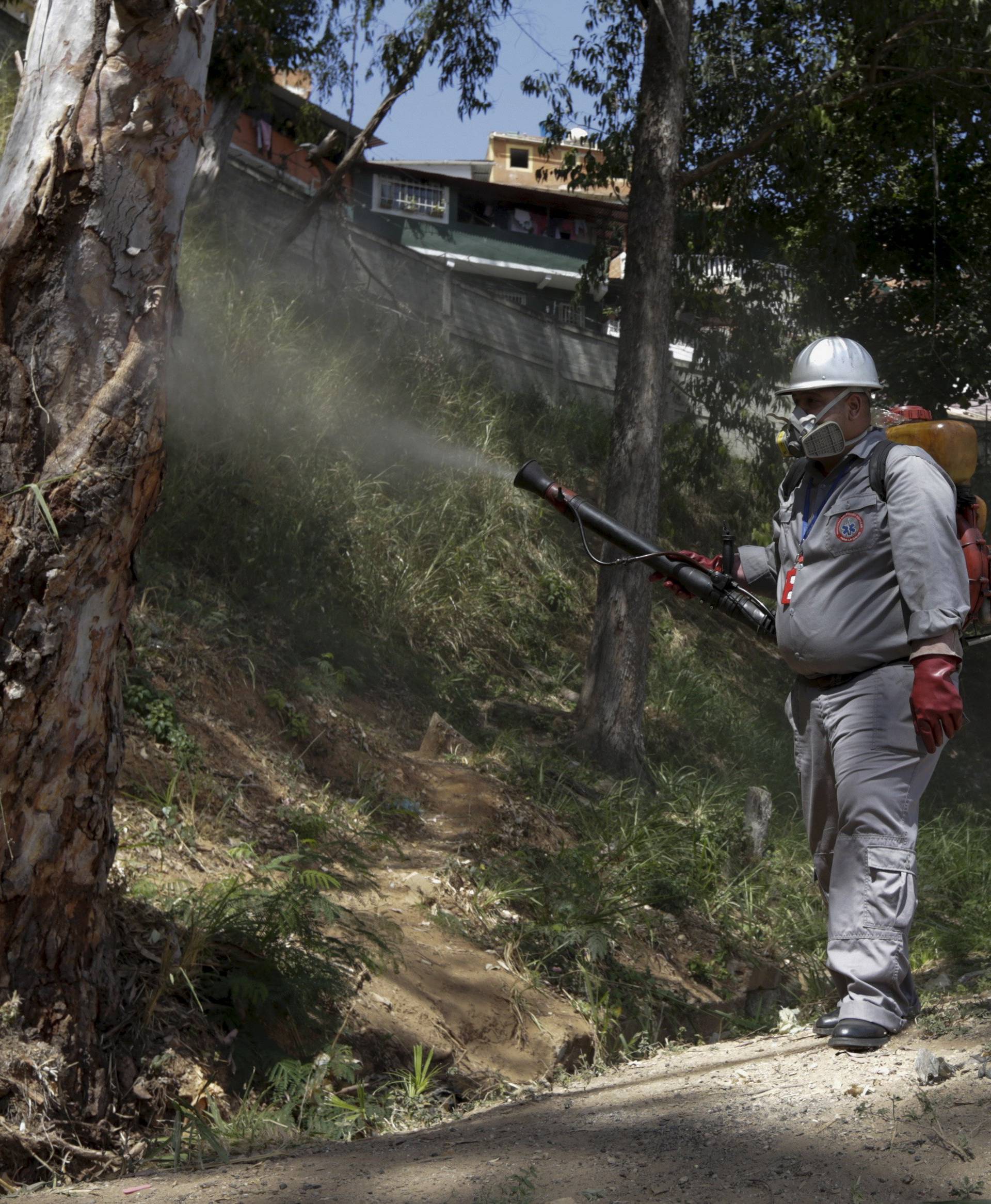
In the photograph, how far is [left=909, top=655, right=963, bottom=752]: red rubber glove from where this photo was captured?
321cm

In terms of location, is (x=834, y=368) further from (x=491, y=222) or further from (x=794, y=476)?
(x=491, y=222)

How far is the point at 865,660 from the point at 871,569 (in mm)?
279

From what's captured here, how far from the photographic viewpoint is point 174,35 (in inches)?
122

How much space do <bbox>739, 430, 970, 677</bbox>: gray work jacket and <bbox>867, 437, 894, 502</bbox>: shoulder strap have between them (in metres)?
0.02

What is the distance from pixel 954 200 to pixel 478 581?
796 cm

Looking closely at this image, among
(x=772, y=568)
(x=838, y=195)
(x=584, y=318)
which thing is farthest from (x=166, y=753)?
(x=584, y=318)

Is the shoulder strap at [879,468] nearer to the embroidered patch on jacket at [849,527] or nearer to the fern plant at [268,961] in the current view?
the embroidered patch on jacket at [849,527]

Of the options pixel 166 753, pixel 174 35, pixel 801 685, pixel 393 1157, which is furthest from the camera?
pixel 166 753

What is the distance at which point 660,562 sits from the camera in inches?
182

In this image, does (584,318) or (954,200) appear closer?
(954,200)

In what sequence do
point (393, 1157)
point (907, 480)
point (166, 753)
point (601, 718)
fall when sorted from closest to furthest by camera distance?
1. point (393, 1157)
2. point (907, 480)
3. point (166, 753)
4. point (601, 718)

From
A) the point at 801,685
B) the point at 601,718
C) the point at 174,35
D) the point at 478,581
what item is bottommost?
the point at 601,718

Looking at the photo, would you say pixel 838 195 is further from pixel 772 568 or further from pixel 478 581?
pixel 772 568

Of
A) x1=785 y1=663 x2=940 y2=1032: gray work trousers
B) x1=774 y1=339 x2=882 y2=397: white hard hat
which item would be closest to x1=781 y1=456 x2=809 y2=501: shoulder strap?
x1=774 y1=339 x2=882 y2=397: white hard hat
